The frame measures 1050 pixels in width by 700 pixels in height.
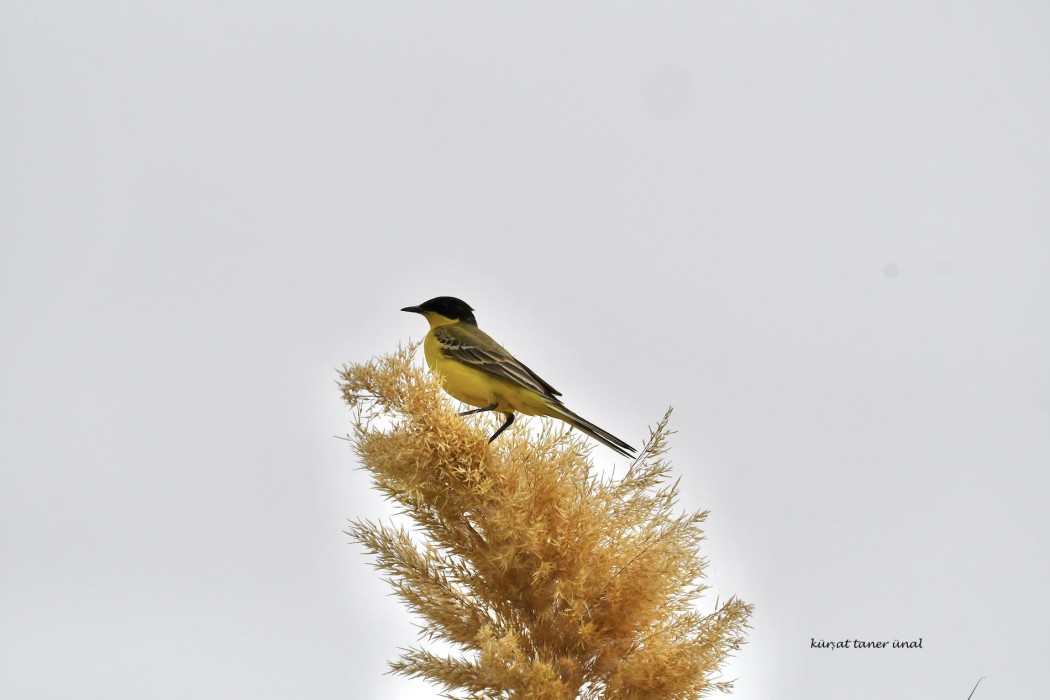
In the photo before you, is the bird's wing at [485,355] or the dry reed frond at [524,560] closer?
the dry reed frond at [524,560]

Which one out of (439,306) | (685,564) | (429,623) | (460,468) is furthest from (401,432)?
(439,306)

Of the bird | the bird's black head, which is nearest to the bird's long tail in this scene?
the bird

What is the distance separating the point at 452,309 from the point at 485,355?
0.32m

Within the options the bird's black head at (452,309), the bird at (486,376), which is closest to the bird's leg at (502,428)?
the bird at (486,376)

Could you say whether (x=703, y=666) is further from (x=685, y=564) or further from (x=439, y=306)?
(x=439, y=306)

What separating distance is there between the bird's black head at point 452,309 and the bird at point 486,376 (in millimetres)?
80

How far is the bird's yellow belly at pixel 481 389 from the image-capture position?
2801 millimetres

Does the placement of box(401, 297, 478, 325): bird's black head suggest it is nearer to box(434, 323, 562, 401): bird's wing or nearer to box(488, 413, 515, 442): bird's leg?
box(434, 323, 562, 401): bird's wing

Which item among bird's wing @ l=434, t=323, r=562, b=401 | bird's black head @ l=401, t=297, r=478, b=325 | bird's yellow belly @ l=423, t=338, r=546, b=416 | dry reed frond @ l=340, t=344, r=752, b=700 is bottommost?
dry reed frond @ l=340, t=344, r=752, b=700

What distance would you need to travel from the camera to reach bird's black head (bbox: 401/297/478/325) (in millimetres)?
3109

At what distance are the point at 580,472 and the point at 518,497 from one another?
0.68 feet

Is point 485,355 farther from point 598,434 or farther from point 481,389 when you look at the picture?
point 598,434

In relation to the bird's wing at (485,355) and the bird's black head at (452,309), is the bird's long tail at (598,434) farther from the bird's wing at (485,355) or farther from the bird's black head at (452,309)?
the bird's black head at (452,309)

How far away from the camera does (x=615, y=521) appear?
2273 millimetres
